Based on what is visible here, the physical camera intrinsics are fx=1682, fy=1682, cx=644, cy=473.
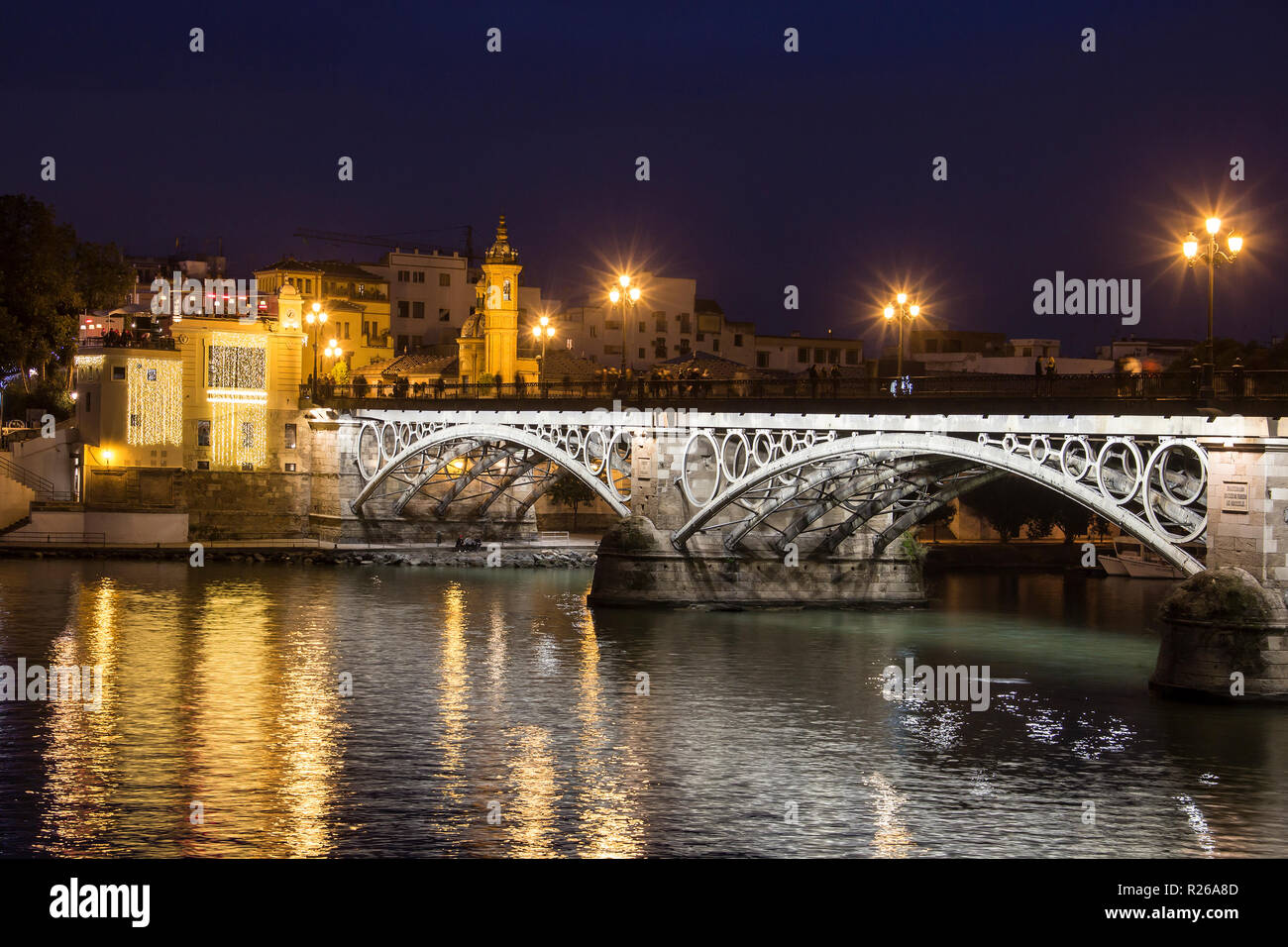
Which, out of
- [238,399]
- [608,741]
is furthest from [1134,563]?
[608,741]

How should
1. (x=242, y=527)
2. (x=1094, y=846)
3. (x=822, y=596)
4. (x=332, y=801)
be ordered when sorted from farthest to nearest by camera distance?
1. (x=242, y=527)
2. (x=822, y=596)
3. (x=332, y=801)
4. (x=1094, y=846)

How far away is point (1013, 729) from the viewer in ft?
100.0

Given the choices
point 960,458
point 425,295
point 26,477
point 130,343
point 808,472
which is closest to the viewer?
point 960,458

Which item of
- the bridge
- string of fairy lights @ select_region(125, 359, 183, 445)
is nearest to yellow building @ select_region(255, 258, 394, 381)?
string of fairy lights @ select_region(125, 359, 183, 445)

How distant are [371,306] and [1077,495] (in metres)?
73.6

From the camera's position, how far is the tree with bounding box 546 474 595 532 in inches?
2904

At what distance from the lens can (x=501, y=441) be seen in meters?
57.6

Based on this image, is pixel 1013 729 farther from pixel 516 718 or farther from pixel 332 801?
pixel 332 801

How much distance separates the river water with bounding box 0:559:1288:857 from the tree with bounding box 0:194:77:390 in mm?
28213

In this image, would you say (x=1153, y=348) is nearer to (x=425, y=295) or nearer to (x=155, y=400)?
(x=425, y=295)

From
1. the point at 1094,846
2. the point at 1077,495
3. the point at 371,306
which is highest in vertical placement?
the point at 371,306

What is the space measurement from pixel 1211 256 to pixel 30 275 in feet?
181

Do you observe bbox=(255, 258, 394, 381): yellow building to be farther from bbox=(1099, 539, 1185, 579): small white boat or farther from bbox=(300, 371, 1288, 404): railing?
bbox=(1099, 539, 1185, 579): small white boat
